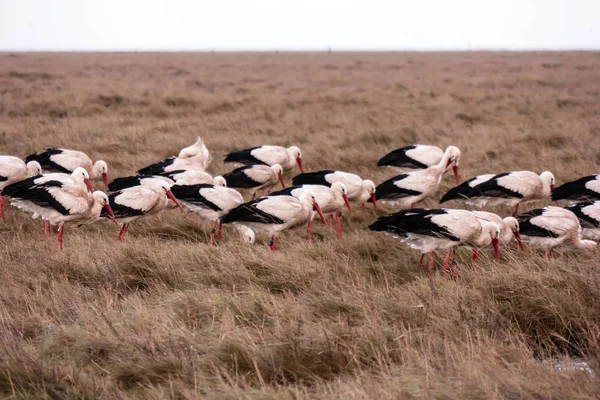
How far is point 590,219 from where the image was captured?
24.3 ft

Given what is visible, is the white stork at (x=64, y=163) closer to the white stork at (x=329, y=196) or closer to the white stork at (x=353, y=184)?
the white stork at (x=329, y=196)

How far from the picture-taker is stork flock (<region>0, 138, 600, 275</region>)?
6.66 m

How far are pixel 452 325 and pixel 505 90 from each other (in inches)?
776

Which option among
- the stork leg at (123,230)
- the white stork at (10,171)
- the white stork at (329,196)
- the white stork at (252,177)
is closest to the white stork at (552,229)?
the white stork at (329,196)

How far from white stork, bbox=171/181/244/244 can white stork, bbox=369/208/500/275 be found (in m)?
2.30

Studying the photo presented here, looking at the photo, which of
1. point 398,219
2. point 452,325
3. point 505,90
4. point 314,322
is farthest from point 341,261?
point 505,90

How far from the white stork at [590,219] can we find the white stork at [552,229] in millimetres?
378

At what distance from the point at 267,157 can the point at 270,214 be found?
352cm

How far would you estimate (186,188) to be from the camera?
8.59 metres

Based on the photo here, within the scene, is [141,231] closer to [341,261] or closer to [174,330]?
[341,261]

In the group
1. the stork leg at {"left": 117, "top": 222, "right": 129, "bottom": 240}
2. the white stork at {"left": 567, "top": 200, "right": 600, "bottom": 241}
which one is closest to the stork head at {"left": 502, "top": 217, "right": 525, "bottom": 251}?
the white stork at {"left": 567, "top": 200, "right": 600, "bottom": 241}

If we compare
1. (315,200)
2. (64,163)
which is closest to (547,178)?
(315,200)

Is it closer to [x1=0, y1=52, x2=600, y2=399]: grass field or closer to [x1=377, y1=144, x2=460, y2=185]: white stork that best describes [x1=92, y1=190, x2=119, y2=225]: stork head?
[x1=0, y1=52, x2=600, y2=399]: grass field

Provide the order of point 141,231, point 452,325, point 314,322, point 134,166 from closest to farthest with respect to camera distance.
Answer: point 452,325
point 314,322
point 141,231
point 134,166
